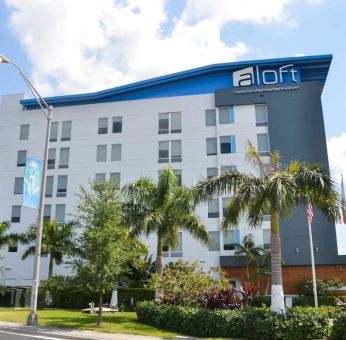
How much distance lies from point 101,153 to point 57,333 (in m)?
30.3

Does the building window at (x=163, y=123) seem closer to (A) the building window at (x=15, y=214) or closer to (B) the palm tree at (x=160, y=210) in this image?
(A) the building window at (x=15, y=214)

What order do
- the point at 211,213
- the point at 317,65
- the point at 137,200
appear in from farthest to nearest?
the point at 317,65 → the point at 211,213 → the point at 137,200

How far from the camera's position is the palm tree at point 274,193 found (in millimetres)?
17438

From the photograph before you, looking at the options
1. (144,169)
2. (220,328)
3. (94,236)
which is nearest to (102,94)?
(144,169)

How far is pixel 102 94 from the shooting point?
4822 cm

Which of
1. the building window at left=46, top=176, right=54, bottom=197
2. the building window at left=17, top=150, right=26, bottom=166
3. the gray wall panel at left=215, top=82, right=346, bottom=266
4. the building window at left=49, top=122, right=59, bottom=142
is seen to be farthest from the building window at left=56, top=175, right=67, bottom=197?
the gray wall panel at left=215, top=82, right=346, bottom=266

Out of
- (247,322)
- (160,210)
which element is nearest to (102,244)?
(160,210)

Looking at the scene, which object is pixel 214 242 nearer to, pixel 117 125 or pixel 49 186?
pixel 117 125

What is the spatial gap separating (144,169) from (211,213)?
8.08 meters

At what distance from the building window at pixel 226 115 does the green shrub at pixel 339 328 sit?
31.1m

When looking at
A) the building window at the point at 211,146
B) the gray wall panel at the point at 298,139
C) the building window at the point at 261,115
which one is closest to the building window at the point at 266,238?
the gray wall panel at the point at 298,139

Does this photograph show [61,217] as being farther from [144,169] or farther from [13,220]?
[144,169]

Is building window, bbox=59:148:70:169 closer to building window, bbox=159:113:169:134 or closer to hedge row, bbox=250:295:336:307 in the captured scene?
building window, bbox=159:113:169:134

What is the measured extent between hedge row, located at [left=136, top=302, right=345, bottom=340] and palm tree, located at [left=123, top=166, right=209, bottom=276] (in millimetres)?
6549
